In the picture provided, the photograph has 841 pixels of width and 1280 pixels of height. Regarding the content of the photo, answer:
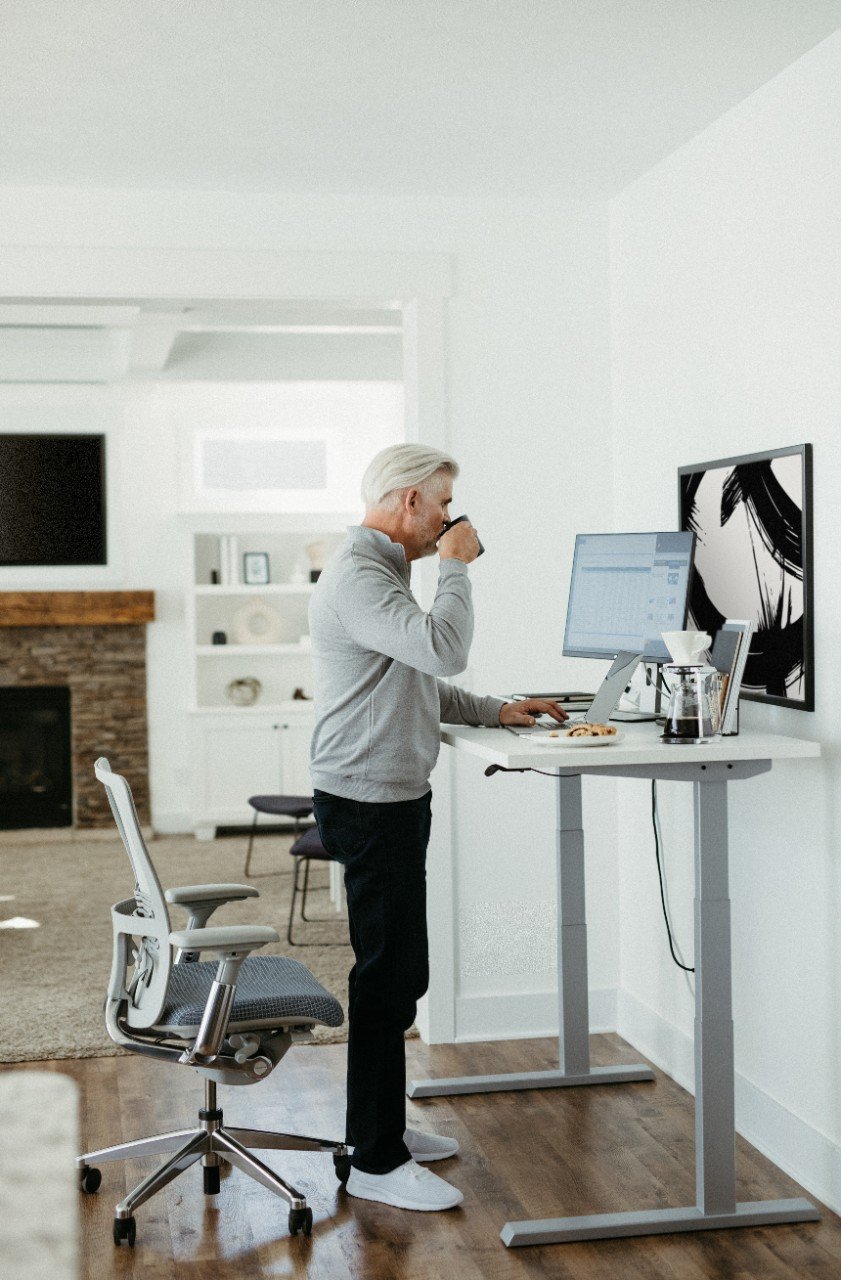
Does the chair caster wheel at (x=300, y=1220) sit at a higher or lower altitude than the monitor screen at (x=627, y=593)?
lower

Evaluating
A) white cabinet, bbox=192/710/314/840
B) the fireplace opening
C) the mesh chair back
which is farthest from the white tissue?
the fireplace opening

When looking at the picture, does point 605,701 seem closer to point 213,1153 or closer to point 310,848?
point 213,1153

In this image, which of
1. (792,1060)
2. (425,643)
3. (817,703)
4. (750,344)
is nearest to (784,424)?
(750,344)

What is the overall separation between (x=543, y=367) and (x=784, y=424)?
4.02 feet

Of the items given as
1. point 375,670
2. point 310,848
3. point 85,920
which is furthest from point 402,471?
point 85,920

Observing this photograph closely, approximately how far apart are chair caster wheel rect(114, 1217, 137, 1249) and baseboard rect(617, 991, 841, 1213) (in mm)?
1487

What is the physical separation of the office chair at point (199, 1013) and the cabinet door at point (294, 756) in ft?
15.9

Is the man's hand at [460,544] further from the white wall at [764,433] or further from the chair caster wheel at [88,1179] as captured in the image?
the chair caster wheel at [88,1179]

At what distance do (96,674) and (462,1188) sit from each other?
17.9ft

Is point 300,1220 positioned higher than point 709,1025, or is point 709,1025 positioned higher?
point 709,1025

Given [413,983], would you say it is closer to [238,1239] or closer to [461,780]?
[238,1239]

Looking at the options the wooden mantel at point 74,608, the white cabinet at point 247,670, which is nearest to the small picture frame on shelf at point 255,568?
the white cabinet at point 247,670

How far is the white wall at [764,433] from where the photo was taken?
2.96 meters

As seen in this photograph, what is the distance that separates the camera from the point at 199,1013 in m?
2.75
